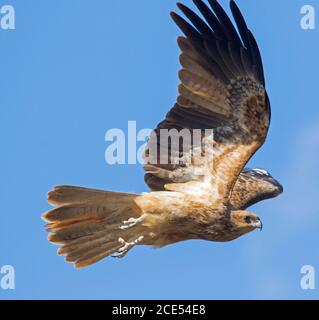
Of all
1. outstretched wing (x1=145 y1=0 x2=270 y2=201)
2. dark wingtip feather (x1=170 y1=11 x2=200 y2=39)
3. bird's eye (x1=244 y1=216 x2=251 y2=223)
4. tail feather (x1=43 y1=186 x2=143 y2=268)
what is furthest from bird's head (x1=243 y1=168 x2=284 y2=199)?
dark wingtip feather (x1=170 y1=11 x2=200 y2=39)

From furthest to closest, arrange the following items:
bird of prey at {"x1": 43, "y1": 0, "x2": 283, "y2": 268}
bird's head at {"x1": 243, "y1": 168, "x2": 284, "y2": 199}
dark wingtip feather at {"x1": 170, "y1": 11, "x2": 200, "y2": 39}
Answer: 1. bird's head at {"x1": 243, "y1": 168, "x2": 284, "y2": 199}
2. dark wingtip feather at {"x1": 170, "y1": 11, "x2": 200, "y2": 39}
3. bird of prey at {"x1": 43, "y1": 0, "x2": 283, "y2": 268}

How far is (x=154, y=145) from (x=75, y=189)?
1.24 m

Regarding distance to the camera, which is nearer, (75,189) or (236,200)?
(75,189)

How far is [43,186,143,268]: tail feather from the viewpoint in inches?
859

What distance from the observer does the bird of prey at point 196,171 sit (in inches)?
859

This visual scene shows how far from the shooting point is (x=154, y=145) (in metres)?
22.1

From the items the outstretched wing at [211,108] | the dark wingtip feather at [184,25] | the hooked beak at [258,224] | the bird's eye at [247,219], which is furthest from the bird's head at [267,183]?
the dark wingtip feather at [184,25]

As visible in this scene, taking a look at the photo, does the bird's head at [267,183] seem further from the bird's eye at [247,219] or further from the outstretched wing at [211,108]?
the outstretched wing at [211,108]

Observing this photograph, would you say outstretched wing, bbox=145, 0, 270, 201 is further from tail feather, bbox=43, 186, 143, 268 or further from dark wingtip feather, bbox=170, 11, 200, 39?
tail feather, bbox=43, 186, 143, 268

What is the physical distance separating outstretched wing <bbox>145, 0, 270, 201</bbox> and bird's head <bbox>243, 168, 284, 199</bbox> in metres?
2.00

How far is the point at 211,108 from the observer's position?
72.7 ft
